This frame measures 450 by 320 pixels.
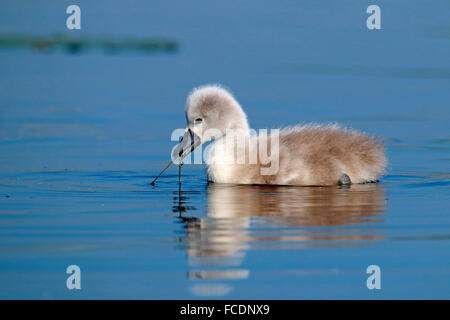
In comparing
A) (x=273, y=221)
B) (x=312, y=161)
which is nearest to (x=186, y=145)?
(x=312, y=161)

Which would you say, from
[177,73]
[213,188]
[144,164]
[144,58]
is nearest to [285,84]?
[177,73]

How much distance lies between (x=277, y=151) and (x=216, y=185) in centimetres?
79

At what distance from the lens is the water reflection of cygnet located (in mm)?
7602

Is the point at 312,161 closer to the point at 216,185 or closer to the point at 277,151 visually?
the point at 277,151

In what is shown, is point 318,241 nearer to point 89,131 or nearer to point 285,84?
point 89,131

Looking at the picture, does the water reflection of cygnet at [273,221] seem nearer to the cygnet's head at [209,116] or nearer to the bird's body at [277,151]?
the bird's body at [277,151]

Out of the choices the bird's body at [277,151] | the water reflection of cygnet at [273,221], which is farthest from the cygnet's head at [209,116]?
the water reflection of cygnet at [273,221]

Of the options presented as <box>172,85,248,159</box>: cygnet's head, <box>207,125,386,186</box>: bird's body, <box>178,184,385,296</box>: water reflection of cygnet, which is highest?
<box>172,85,248,159</box>: cygnet's head

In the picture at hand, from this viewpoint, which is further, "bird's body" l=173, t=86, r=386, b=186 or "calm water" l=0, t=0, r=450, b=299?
"bird's body" l=173, t=86, r=386, b=186

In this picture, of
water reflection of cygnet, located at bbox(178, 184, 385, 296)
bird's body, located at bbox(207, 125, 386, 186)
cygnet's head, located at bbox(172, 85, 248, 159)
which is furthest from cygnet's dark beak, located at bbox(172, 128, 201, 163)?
water reflection of cygnet, located at bbox(178, 184, 385, 296)

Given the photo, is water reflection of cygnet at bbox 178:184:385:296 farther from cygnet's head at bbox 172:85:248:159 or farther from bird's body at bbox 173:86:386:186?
cygnet's head at bbox 172:85:248:159

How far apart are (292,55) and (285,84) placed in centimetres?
349

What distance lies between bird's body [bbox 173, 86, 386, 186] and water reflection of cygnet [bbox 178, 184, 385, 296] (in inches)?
6.3

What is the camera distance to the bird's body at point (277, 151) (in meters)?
10.5
